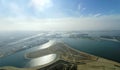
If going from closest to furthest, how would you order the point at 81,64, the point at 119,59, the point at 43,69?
the point at 43,69 < the point at 81,64 < the point at 119,59

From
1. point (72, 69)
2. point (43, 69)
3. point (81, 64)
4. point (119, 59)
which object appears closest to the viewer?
point (72, 69)

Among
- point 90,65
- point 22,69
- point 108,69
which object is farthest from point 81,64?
point 22,69

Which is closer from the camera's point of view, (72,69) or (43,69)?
(72,69)

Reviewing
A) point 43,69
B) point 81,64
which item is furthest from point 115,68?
point 43,69

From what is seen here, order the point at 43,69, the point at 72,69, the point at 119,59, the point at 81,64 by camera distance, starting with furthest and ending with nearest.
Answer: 1. the point at 119,59
2. the point at 81,64
3. the point at 43,69
4. the point at 72,69

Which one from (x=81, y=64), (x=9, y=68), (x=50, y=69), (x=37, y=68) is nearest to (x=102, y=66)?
(x=81, y=64)

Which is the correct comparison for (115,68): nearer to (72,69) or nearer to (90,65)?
(90,65)

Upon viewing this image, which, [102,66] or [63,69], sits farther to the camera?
[102,66]

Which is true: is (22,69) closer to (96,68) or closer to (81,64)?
(81,64)
